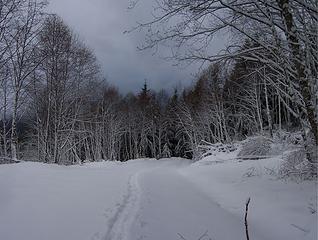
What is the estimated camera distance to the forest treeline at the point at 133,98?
8883 millimetres

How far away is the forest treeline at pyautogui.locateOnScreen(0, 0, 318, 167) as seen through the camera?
29.1 ft

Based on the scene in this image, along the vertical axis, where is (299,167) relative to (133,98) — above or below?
below

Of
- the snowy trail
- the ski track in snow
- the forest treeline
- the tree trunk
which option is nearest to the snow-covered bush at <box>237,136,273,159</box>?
the forest treeline

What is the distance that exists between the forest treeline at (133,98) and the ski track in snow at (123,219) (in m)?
3.91

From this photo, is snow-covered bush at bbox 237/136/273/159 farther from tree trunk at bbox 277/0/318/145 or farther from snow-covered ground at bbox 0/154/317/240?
tree trunk at bbox 277/0/318/145

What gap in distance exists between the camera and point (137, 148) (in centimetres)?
6875

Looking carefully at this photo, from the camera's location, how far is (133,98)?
71062 mm

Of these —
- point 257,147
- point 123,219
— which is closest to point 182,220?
point 123,219

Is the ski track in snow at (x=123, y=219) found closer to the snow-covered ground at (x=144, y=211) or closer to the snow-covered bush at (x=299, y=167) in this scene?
the snow-covered ground at (x=144, y=211)

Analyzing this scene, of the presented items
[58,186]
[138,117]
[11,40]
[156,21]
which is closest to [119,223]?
[58,186]

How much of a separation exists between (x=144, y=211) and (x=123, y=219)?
1.21 metres

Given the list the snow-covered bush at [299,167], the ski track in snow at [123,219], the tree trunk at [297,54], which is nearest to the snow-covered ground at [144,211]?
the ski track in snow at [123,219]

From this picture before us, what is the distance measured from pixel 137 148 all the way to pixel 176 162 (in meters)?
21.0

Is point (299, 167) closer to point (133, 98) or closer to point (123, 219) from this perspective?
point (123, 219)
